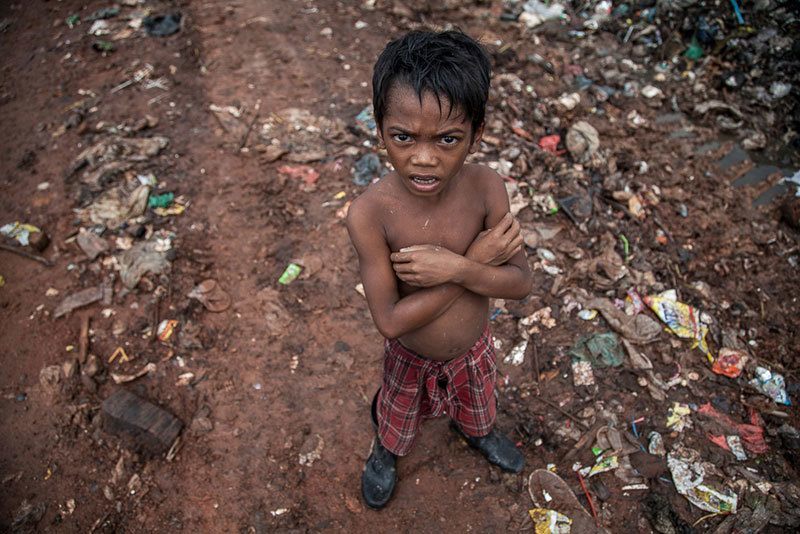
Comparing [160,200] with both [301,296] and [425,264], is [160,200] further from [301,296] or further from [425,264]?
[425,264]

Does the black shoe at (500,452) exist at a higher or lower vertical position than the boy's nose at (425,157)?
lower

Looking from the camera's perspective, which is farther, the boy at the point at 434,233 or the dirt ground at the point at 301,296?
the dirt ground at the point at 301,296

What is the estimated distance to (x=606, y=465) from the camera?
2.46 metres

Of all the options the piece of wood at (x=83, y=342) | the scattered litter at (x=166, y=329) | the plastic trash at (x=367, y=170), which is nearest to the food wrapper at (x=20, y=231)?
the piece of wood at (x=83, y=342)

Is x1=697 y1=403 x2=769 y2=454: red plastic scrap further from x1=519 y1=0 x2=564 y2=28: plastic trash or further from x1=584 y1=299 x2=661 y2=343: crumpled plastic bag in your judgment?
x1=519 y1=0 x2=564 y2=28: plastic trash

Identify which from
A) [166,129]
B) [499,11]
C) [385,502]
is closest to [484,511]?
[385,502]

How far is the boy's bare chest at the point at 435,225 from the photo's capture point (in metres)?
1.59

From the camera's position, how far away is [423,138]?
1.37 metres

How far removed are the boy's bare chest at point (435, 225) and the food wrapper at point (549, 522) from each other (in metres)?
1.49

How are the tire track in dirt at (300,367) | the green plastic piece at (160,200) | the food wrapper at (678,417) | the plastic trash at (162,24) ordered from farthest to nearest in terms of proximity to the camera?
the plastic trash at (162,24), the green plastic piece at (160,200), the food wrapper at (678,417), the tire track in dirt at (300,367)

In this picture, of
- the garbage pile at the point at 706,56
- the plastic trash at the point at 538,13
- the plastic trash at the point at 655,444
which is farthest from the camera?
the plastic trash at the point at 538,13

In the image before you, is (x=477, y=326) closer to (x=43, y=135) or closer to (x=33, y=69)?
(x=43, y=135)

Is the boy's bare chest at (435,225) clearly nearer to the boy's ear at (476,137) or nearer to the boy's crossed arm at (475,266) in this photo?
the boy's crossed arm at (475,266)

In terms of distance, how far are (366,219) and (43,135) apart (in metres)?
4.61
